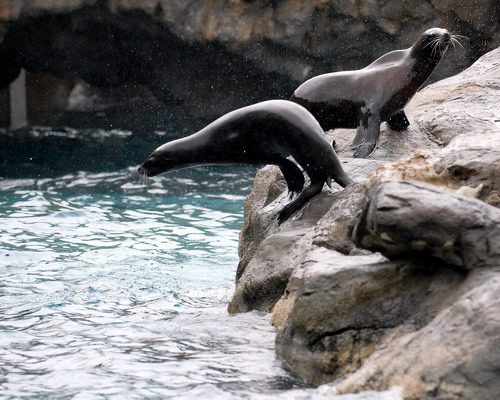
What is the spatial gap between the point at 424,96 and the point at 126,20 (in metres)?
5.91

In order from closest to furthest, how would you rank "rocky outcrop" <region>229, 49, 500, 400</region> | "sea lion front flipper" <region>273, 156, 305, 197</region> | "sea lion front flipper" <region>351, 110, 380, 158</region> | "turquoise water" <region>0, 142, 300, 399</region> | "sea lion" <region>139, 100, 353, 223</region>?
"rocky outcrop" <region>229, 49, 500, 400</region>, "turquoise water" <region>0, 142, 300, 399</region>, "sea lion" <region>139, 100, 353, 223</region>, "sea lion front flipper" <region>273, 156, 305, 197</region>, "sea lion front flipper" <region>351, 110, 380, 158</region>

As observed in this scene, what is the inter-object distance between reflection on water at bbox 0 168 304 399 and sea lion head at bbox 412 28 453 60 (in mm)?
2043

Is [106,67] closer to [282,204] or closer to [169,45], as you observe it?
[169,45]

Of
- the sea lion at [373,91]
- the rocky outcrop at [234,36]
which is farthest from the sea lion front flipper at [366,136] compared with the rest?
the rocky outcrop at [234,36]

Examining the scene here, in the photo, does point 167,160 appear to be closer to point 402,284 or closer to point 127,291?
point 127,291

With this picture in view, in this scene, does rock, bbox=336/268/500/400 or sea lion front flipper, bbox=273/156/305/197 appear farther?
sea lion front flipper, bbox=273/156/305/197

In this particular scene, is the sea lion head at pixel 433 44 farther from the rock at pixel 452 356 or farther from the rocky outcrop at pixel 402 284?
the rock at pixel 452 356

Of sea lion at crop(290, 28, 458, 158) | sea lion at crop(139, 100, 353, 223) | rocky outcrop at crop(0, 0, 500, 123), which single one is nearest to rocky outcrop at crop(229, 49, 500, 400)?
sea lion at crop(139, 100, 353, 223)

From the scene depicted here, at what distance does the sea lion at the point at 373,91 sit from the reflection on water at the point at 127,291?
1.35 meters

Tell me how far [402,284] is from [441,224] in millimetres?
299

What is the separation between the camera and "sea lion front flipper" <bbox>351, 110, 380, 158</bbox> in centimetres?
543

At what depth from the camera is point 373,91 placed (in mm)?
5770

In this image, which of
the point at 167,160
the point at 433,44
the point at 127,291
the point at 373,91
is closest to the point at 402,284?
the point at 167,160

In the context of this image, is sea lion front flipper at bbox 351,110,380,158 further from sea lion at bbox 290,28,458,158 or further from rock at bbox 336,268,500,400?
rock at bbox 336,268,500,400
